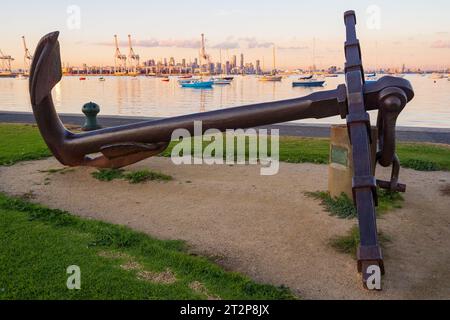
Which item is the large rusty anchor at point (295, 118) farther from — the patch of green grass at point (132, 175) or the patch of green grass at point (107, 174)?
the patch of green grass at point (107, 174)

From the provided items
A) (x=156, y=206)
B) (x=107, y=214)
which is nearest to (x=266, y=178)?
(x=156, y=206)

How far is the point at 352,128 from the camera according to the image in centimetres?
389

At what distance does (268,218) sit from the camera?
5.57 metres

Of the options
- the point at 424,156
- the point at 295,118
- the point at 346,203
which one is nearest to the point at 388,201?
the point at 346,203

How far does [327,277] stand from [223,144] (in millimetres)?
7072

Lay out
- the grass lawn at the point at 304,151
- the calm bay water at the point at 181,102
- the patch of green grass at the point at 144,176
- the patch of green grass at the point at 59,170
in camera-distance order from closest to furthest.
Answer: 1. the patch of green grass at the point at 144,176
2. the patch of green grass at the point at 59,170
3. the grass lawn at the point at 304,151
4. the calm bay water at the point at 181,102

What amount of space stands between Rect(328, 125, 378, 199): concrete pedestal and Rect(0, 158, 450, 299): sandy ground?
0.43 meters

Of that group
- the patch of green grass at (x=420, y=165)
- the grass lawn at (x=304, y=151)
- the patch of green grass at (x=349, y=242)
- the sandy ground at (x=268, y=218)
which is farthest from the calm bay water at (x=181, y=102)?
the patch of green grass at (x=349, y=242)

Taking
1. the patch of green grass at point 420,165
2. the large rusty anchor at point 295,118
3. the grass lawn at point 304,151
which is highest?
the large rusty anchor at point 295,118

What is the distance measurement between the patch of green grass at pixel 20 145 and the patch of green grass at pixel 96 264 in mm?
4261

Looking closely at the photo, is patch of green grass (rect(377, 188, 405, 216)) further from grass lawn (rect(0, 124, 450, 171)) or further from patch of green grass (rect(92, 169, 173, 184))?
patch of green grass (rect(92, 169, 173, 184))

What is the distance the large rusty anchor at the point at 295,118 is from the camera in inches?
144
